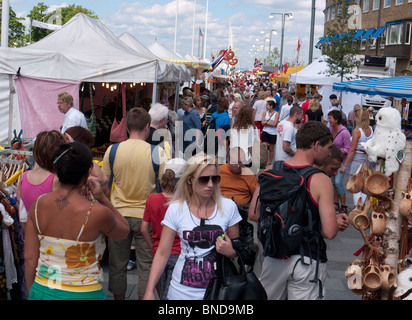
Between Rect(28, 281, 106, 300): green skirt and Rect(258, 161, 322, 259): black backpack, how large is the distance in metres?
1.21

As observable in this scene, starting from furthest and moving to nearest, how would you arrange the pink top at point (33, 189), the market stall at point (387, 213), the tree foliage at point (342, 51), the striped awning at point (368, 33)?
the striped awning at point (368, 33) → the tree foliage at point (342, 51) → the pink top at point (33, 189) → the market stall at point (387, 213)

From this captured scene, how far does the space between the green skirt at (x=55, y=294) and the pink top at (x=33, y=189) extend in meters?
1.02

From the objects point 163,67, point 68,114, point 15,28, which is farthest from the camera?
point 15,28

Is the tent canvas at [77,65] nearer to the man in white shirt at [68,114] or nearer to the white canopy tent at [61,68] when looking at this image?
the white canopy tent at [61,68]

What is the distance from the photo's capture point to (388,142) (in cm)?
366

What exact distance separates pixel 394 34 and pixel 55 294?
41.7 metres

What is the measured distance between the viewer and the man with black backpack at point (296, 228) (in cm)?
348

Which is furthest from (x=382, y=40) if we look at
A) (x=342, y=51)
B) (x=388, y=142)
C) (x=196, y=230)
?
(x=196, y=230)

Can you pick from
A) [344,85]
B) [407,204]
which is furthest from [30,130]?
[407,204]

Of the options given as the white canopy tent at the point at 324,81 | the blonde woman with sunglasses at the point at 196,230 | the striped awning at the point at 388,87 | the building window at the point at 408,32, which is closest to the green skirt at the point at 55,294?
the blonde woman with sunglasses at the point at 196,230

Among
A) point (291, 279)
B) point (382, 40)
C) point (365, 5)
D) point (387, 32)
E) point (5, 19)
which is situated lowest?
point (291, 279)

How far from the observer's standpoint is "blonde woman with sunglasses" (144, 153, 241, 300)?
3.17m

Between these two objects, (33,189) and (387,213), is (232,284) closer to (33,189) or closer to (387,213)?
(387,213)

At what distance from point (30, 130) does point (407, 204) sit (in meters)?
8.27
